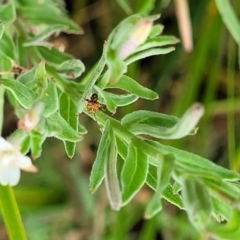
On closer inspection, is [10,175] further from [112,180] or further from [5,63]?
[5,63]

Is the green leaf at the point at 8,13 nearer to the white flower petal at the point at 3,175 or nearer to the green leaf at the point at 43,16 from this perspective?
the green leaf at the point at 43,16

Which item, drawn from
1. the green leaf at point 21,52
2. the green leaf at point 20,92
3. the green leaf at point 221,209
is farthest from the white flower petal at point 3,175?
the green leaf at point 21,52

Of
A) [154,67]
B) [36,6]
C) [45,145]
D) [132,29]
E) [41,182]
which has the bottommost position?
[41,182]

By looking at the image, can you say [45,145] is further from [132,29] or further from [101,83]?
[132,29]

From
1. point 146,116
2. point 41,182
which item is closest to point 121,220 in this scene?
point 41,182

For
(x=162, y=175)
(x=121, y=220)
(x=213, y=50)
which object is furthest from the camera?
(x=213, y=50)

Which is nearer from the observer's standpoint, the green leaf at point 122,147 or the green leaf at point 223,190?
the green leaf at point 223,190

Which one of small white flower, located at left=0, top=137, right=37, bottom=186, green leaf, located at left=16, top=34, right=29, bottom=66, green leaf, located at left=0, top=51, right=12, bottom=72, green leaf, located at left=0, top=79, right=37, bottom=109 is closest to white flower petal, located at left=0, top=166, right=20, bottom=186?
small white flower, located at left=0, top=137, right=37, bottom=186
